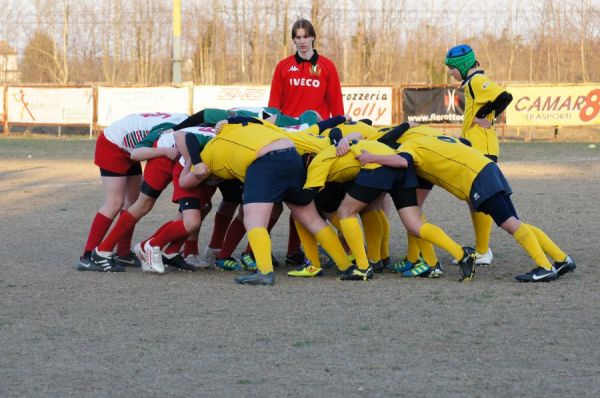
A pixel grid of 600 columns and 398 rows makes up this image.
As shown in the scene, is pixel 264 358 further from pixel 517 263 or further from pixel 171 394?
pixel 517 263

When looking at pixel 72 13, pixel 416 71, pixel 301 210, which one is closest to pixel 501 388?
pixel 301 210

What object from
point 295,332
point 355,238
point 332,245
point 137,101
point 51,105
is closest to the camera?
point 295,332

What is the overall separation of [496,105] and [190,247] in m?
3.00

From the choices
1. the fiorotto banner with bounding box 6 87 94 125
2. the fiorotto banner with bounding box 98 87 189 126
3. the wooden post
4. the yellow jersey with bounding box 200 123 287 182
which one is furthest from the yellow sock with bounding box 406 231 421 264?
the wooden post

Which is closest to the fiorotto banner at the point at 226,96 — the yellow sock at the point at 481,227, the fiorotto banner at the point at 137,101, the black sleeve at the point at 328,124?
the fiorotto banner at the point at 137,101

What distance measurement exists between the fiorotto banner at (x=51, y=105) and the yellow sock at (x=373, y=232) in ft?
81.7

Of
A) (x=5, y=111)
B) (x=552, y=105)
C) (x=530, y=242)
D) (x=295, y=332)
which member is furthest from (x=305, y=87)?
(x=5, y=111)

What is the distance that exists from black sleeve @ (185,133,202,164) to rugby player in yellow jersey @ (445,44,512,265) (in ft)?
8.04

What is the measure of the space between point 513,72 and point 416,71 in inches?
170

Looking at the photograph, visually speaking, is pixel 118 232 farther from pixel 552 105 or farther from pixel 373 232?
pixel 552 105

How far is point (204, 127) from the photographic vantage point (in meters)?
8.07

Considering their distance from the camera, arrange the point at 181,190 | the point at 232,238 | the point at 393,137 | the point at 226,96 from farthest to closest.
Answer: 1. the point at 226,96
2. the point at 232,238
3. the point at 181,190
4. the point at 393,137

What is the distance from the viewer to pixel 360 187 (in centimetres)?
765

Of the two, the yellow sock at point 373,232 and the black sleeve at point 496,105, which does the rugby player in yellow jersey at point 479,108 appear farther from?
the yellow sock at point 373,232
